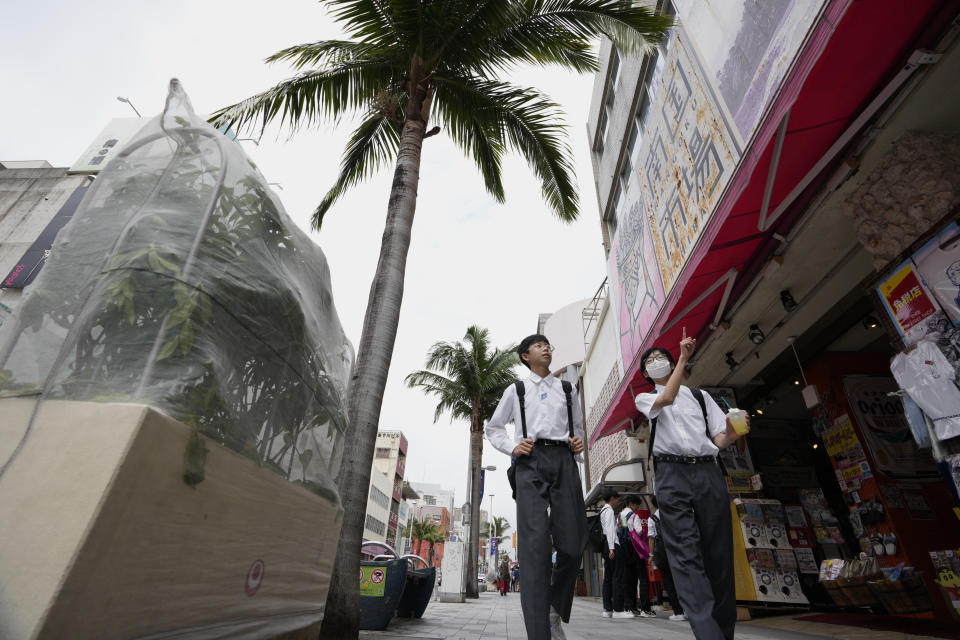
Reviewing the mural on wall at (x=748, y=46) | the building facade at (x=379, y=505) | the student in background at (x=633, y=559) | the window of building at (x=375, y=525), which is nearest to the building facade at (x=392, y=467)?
the building facade at (x=379, y=505)

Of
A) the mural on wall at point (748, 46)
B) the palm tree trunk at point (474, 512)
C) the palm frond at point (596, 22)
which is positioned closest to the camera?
the mural on wall at point (748, 46)

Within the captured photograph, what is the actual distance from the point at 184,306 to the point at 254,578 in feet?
4.25

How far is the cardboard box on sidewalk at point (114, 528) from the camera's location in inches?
51.3

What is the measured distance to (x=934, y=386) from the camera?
342 cm

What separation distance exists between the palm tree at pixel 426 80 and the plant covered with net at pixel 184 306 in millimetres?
1928

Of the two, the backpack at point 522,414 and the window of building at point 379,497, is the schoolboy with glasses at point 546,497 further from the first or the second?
the window of building at point 379,497

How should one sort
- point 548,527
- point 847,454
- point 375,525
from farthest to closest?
point 375,525 → point 847,454 → point 548,527

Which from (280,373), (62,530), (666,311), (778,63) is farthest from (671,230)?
(62,530)

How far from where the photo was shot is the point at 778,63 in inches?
176

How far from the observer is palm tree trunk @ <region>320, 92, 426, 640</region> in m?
3.42

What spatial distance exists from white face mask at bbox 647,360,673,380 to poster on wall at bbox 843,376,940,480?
5.21 metres

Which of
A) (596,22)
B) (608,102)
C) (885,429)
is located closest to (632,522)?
(885,429)

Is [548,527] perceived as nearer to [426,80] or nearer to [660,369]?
[660,369]

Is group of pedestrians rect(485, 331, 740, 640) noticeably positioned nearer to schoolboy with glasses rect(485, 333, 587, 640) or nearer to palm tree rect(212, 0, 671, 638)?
schoolboy with glasses rect(485, 333, 587, 640)
